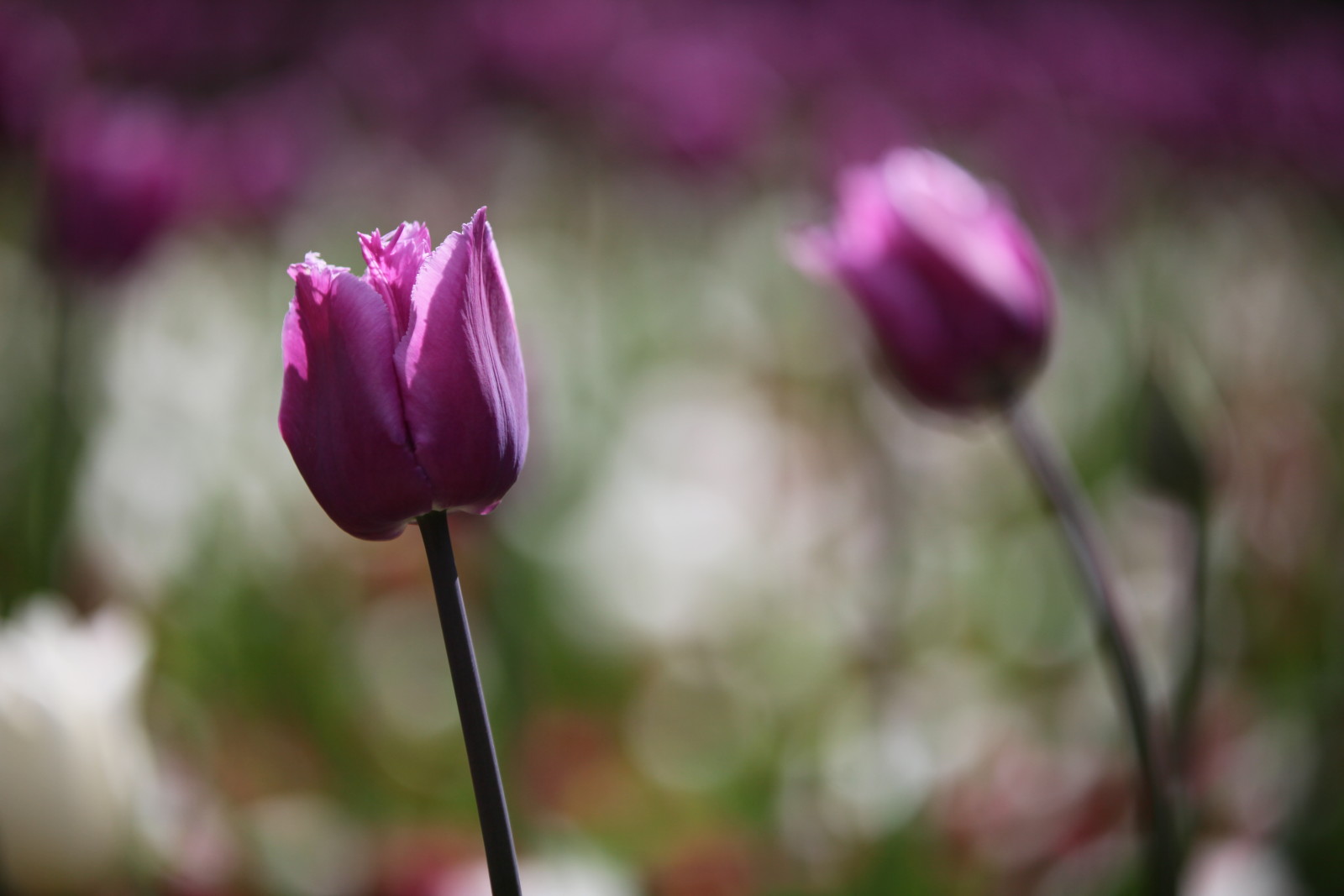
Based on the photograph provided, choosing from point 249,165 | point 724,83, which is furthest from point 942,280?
point 724,83

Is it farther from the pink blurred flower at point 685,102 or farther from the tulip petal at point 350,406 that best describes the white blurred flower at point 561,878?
the pink blurred flower at point 685,102

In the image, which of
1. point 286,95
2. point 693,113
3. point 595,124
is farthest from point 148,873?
point 286,95

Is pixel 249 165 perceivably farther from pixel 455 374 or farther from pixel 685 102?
pixel 455 374

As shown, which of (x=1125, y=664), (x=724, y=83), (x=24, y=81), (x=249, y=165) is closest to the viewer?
(x=1125, y=664)

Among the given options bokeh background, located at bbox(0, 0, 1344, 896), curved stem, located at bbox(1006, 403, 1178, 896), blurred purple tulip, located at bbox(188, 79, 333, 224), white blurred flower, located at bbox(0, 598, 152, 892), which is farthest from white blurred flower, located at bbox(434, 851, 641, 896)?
blurred purple tulip, located at bbox(188, 79, 333, 224)

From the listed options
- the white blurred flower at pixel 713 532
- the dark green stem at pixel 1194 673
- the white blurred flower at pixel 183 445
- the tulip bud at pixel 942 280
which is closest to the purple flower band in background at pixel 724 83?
the white blurred flower at pixel 183 445

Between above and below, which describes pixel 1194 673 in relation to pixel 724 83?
below

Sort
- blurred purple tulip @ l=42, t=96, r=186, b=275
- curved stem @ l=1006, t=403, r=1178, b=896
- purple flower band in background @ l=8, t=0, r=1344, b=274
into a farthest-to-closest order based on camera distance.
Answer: purple flower band in background @ l=8, t=0, r=1344, b=274, blurred purple tulip @ l=42, t=96, r=186, b=275, curved stem @ l=1006, t=403, r=1178, b=896

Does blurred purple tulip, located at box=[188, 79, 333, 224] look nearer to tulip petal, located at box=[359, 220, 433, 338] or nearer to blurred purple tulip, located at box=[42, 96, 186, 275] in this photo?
blurred purple tulip, located at box=[42, 96, 186, 275]
